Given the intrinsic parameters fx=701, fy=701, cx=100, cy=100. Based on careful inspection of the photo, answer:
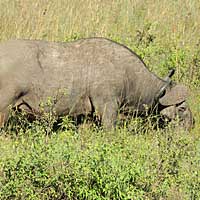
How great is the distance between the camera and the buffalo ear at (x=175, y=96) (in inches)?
343

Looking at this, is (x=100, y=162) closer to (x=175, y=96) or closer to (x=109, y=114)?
(x=109, y=114)

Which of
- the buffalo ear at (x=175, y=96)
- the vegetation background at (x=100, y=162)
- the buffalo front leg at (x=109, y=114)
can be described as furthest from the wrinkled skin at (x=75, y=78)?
the vegetation background at (x=100, y=162)

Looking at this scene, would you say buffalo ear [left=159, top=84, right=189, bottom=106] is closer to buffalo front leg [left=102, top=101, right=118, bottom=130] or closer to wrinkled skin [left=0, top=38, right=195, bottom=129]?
wrinkled skin [left=0, top=38, right=195, bottom=129]

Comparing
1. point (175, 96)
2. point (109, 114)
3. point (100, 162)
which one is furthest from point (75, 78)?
point (100, 162)

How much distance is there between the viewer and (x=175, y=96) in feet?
28.6

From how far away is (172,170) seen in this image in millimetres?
5949

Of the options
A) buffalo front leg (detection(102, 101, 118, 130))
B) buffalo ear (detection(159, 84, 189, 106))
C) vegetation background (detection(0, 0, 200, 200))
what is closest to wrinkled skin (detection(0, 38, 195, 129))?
buffalo front leg (detection(102, 101, 118, 130))

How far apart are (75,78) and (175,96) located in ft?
4.57

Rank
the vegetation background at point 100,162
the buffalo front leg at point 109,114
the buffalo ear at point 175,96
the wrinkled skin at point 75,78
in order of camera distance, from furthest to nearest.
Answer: the buffalo ear at point 175,96, the buffalo front leg at point 109,114, the wrinkled skin at point 75,78, the vegetation background at point 100,162

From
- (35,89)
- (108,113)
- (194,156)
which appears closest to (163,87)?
(108,113)

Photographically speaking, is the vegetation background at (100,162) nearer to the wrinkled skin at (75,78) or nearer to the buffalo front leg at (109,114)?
the buffalo front leg at (109,114)

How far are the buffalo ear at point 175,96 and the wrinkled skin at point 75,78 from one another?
0.74 ft

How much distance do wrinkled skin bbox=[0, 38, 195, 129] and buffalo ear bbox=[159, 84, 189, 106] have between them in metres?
0.22

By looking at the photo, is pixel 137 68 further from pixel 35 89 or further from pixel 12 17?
pixel 12 17
